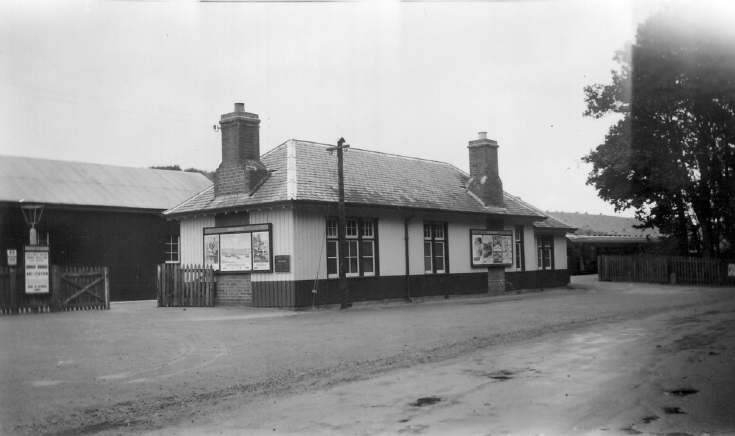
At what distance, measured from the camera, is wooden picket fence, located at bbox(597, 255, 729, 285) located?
3716 centimetres

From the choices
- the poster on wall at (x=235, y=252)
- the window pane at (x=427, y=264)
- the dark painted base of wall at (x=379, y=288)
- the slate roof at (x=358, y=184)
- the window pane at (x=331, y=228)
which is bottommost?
the dark painted base of wall at (x=379, y=288)

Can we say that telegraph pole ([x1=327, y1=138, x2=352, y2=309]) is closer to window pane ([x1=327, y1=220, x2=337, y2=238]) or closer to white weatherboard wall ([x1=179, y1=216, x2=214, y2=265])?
window pane ([x1=327, y1=220, x2=337, y2=238])

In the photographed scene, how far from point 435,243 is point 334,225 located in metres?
5.62

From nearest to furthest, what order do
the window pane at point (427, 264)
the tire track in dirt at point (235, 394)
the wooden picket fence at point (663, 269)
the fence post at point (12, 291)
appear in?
the tire track in dirt at point (235, 394) → the fence post at point (12, 291) → the window pane at point (427, 264) → the wooden picket fence at point (663, 269)

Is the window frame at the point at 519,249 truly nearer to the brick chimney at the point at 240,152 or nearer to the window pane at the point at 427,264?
the window pane at the point at 427,264

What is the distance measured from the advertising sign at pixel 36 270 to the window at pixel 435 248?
13.4m

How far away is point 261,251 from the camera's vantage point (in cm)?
2391

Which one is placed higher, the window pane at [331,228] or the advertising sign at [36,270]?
the window pane at [331,228]

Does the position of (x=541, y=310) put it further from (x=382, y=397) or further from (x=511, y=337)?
(x=382, y=397)

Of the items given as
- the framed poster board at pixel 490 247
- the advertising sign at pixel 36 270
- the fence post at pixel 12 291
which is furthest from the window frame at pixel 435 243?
the fence post at pixel 12 291

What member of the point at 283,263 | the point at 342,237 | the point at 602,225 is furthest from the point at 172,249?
the point at 602,225

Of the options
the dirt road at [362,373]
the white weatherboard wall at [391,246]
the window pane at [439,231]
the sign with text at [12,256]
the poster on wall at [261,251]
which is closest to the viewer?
the dirt road at [362,373]

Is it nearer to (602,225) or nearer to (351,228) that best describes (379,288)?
(351,228)

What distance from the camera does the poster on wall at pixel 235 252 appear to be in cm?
2423
